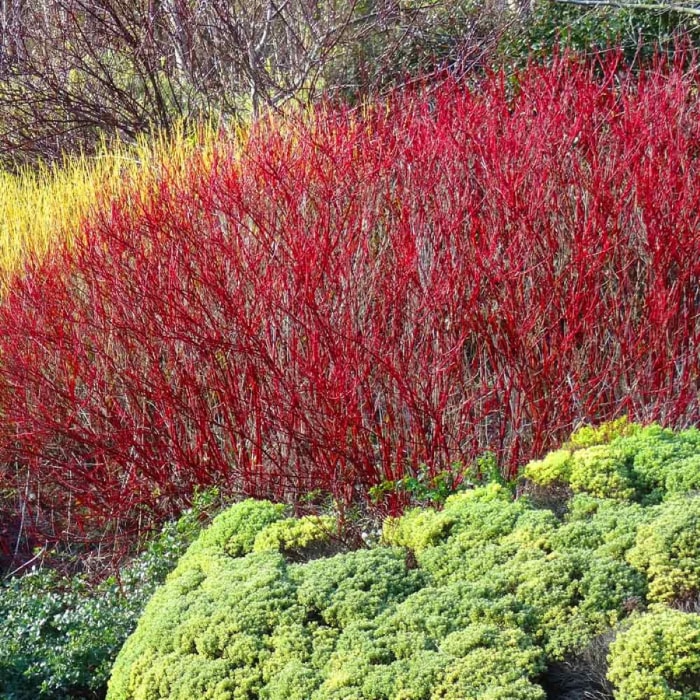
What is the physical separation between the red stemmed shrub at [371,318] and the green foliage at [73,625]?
0.43 metres

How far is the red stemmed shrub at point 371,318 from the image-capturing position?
3.44 meters

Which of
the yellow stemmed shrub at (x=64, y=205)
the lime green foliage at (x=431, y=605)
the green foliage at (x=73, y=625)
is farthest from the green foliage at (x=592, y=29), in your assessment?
the lime green foliage at (x=431, y=605)

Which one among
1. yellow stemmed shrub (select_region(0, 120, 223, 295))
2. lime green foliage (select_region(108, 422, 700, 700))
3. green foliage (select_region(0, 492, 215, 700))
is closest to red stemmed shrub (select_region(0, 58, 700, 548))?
green foliage (select_region(0, 492, 215, 700))

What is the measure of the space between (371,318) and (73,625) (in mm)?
1538

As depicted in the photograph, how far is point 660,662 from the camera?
1.86m

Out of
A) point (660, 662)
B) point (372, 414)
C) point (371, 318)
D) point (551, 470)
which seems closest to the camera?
point (660, 662)

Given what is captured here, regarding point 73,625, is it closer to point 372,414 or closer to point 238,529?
point 238,529

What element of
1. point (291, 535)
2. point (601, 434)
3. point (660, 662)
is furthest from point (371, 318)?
point (660, 662)

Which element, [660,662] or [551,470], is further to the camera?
[551,470]

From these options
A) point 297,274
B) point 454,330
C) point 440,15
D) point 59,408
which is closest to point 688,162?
point 454,330

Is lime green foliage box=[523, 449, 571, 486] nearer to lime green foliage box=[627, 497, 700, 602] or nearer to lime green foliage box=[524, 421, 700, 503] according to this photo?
lime green foliage box=[524, 421, 700, 503]

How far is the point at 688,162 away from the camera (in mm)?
4039

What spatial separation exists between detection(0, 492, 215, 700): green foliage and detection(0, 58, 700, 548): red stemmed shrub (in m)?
0.43

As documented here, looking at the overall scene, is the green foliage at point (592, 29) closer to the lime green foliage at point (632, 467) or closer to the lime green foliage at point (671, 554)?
the lime green foliage at point (632, 467)
